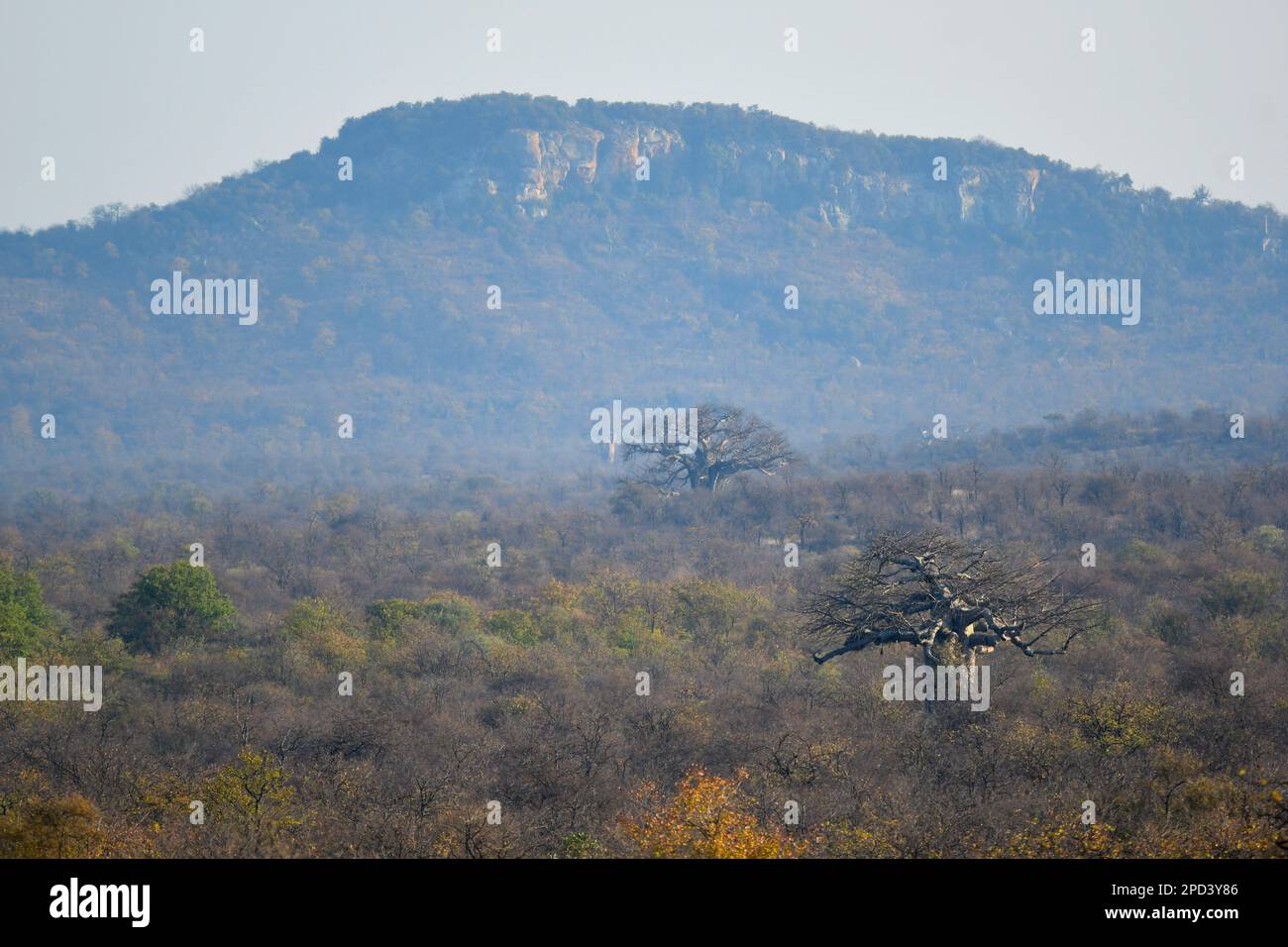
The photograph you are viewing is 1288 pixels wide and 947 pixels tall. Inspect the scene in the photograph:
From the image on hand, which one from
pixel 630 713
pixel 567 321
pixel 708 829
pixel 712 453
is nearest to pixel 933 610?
pixel 630 713

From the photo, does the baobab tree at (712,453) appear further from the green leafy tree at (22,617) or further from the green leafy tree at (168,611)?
the green leafy tree at (22,617)

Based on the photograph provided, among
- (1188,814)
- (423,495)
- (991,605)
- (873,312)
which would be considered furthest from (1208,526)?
(873,312)

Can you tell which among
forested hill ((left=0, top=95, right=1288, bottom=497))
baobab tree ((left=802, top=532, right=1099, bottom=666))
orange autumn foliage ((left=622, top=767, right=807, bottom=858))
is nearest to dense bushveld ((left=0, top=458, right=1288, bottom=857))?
orange autumn foliage ((left=622, top=767, right=807, bottom=858))

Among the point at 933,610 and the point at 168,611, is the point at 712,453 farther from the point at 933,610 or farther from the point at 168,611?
the point at 933,610

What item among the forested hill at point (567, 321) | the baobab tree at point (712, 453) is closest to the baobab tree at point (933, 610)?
the baobab tree at point (712, 453)

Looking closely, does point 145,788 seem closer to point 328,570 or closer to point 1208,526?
point 328,570
